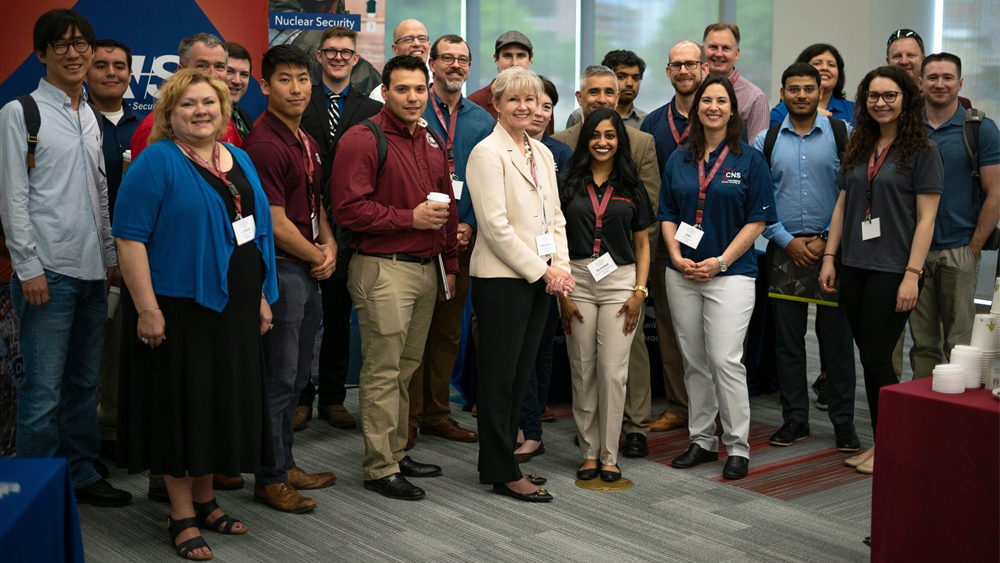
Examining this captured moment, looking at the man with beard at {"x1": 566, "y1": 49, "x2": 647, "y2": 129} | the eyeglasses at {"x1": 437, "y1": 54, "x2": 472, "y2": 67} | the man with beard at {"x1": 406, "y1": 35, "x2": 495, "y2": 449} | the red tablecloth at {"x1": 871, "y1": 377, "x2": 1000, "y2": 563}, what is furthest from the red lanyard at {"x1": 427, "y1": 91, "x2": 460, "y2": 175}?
the red tablecloth at {"x1": 871, "y1": 377, "x2": 1000, "y2": 563}

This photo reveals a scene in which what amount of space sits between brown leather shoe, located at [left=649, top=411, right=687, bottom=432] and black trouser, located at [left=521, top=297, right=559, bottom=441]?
61 centimetres

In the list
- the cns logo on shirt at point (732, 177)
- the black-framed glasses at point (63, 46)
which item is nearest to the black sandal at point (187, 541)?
the black-framed glasses at point (63, 46)

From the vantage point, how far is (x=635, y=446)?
13.4 ft

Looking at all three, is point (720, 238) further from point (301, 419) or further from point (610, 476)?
point (301, 419)

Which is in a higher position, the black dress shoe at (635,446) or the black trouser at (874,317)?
the black trouser at (874,317)

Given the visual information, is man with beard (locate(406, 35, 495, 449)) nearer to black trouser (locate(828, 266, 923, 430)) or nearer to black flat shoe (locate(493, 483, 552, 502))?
black flat shoe (locate(493, 483, 552, 502))

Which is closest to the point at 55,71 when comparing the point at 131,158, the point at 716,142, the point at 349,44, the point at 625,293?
the point at 131,158

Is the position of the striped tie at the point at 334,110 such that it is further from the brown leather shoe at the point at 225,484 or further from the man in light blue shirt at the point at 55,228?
the brown leather shoe at the point at 225,484

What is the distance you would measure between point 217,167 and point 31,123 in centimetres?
78

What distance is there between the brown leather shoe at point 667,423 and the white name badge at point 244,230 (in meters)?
2.34

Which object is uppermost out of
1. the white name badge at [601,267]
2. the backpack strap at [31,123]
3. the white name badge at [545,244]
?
the backpack strap at [31,123]

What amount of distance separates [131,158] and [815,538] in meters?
2.66

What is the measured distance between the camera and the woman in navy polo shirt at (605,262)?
368cm

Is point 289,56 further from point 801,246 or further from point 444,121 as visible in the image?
point 801,246
